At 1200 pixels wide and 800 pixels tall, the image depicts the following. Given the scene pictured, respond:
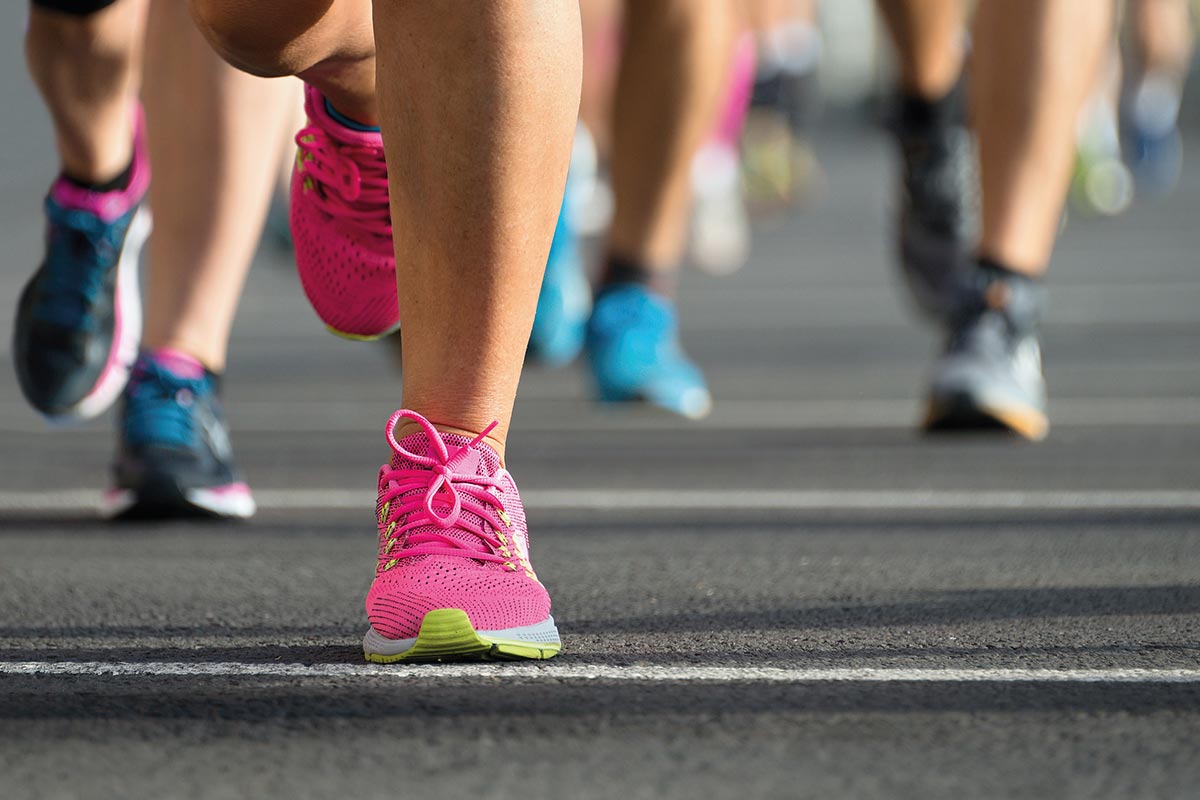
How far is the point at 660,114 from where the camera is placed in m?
4.14

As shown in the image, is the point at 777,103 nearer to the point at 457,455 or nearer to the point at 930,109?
the point at 930,109

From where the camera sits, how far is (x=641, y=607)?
2133mm

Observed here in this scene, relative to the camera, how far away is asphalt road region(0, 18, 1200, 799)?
149 cm

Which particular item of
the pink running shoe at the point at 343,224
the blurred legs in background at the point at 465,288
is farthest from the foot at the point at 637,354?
the blurred legs in background at the point at 465,288

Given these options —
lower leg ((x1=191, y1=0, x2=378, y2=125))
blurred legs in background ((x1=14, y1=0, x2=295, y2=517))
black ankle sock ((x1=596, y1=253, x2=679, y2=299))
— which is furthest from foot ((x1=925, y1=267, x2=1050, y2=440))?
lower leg ((x1=191, y1=0, x2=378, y2=125))

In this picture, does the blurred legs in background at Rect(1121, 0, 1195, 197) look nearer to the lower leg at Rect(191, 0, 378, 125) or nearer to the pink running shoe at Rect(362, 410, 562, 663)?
the lower leg at Rect(191, 0, 378, 125)

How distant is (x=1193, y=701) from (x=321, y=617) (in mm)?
950

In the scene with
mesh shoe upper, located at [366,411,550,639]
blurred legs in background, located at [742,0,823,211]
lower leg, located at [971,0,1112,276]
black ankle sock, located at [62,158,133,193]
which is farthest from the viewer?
blurred legs in background, located at [742,0,823,211]

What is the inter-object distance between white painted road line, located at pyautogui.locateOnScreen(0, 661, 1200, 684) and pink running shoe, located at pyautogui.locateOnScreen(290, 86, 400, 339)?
0.60 metres

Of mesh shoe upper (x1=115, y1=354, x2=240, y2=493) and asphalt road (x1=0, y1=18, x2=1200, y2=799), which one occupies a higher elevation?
mesh shoe upper (x1=115, y1=354, x2=240, y2=493)

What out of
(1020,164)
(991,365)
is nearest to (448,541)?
(991,365)

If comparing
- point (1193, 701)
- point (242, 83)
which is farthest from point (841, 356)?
point (1193, 701)

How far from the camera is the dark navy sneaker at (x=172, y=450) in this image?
2768 mm

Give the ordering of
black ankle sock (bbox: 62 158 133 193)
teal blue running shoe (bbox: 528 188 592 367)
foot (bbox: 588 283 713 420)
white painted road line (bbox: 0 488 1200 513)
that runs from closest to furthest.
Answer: white painted road line (bbox: 0 488 1200 513), black ankle sock (bbox: 62 158 133 193), foot (bbox: 588 283 713 420), teal blue running shoe (bbox: 528 188 592 367)
